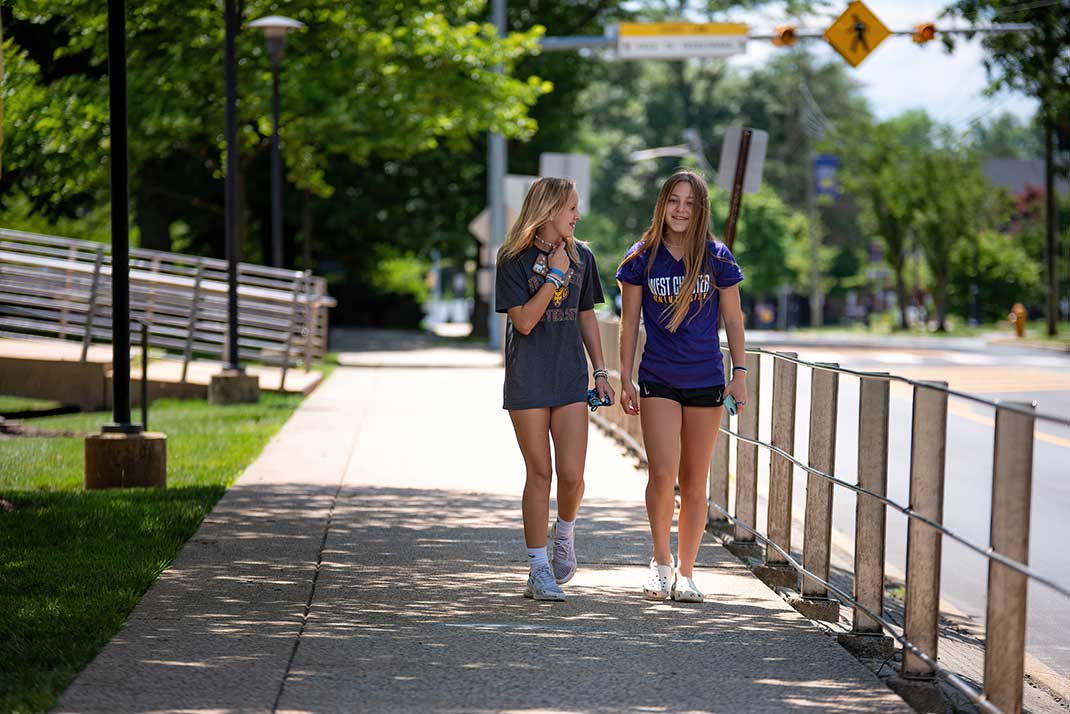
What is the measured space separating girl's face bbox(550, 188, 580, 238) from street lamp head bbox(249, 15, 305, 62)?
14.6 meters

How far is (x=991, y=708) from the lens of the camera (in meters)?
4.92

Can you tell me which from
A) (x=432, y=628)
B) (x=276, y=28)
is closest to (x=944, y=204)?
(x=276, y=28)

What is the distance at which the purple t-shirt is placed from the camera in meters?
6.84

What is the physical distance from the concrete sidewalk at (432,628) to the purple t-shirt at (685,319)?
101 cm

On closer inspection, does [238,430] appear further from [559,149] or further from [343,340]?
[559,149]

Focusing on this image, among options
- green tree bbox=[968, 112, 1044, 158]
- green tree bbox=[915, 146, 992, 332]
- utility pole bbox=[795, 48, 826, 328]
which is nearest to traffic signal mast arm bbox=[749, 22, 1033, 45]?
green tree bbox=[915, 146, 992, 332]

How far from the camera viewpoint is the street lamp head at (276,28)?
68.1ft

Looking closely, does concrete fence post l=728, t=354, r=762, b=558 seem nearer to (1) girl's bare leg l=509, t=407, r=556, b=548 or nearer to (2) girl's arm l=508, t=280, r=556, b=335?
(1) girl's bare leg l=509, t=407, r=556, b=548

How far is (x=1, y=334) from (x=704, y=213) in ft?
53.5

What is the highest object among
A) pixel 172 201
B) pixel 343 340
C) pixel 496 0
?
pixel 496 0

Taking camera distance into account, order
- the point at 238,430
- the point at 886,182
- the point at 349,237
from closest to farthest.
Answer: the point at 238,430, the point at 349,237, the point at 886,182

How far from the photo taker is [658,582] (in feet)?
23.2

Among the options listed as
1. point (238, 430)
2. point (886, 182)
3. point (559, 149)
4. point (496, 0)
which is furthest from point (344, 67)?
point (886, 182)

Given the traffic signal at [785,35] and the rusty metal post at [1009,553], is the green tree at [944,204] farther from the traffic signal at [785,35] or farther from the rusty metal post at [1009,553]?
the rusty metal post at [1009,553]
